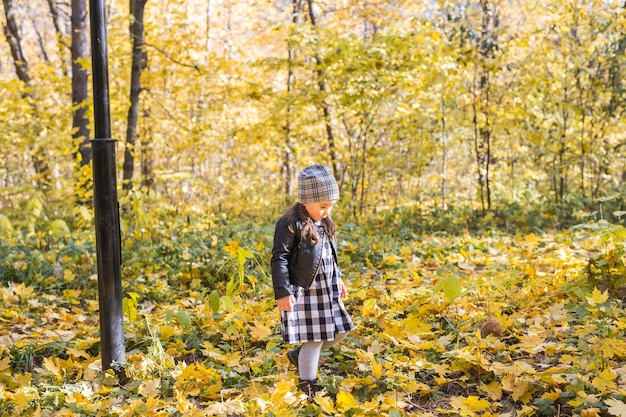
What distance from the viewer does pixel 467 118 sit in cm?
966

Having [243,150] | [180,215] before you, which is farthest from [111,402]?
[243,150]

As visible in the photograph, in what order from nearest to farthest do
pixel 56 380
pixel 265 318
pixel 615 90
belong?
pixel 56 380 → pixel 265 318 → pixel 615 90

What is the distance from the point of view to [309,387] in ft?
10.5

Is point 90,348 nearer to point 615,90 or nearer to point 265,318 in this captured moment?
point 265,318

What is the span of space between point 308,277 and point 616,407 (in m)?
1.57

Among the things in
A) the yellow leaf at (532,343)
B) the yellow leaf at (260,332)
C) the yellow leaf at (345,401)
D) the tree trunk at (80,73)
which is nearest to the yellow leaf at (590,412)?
the yellow leaf at (532,343)

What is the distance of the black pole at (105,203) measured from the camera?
2.98 meters

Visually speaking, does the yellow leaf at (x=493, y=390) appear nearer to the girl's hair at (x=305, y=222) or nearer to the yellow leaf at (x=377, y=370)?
the yellow leaf at (x=377, y=370)

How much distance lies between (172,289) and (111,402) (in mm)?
2656

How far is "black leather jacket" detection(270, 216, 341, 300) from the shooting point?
310 centimetres

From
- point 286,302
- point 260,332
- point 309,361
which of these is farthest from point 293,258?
point 260,332

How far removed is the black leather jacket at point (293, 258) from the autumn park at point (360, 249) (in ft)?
0.19

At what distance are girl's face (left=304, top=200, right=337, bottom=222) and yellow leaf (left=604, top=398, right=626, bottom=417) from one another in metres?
1.62

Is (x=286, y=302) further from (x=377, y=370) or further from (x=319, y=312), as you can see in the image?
(x=377, y=370)
